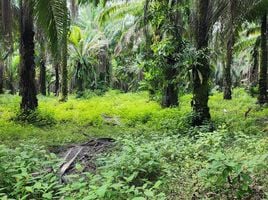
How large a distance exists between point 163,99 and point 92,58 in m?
12.8

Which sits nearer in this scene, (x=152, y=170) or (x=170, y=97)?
(x=152, y=170)

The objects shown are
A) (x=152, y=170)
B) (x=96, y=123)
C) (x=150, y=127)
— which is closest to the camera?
(x=152, y=170)

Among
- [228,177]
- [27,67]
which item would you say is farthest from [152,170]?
[27,67]

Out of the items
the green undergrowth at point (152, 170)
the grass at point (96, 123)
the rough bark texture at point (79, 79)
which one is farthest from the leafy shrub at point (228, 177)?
the rough bark texture at point (79, 79)

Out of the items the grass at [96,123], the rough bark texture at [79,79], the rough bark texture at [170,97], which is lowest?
the grass at [96,123]

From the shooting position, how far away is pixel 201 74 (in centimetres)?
1058

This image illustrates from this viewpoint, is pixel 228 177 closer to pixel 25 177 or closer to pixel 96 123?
pixel 25 177

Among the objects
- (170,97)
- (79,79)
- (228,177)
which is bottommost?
(228,177)

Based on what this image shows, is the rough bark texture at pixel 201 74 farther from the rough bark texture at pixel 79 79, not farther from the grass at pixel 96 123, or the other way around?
the rough bark texture at pixel 79 79

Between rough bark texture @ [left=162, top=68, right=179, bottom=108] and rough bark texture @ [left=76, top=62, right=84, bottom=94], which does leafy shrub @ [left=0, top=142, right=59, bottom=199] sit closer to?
rough bark texture @ [left=162, top=68, right=179, bottom=108]

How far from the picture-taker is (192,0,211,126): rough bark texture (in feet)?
34.7

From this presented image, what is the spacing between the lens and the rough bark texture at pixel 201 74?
10570 mm

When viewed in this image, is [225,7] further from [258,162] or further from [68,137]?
[258,162]

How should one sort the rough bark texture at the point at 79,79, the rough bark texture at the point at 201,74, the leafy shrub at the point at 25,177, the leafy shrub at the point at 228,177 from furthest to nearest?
the rough bark texture at the point at 79,79
the rough bark texture at the point at 201,74
the leafy shrub at the point at 25,177
the leafy shrub at the point at 228,177
